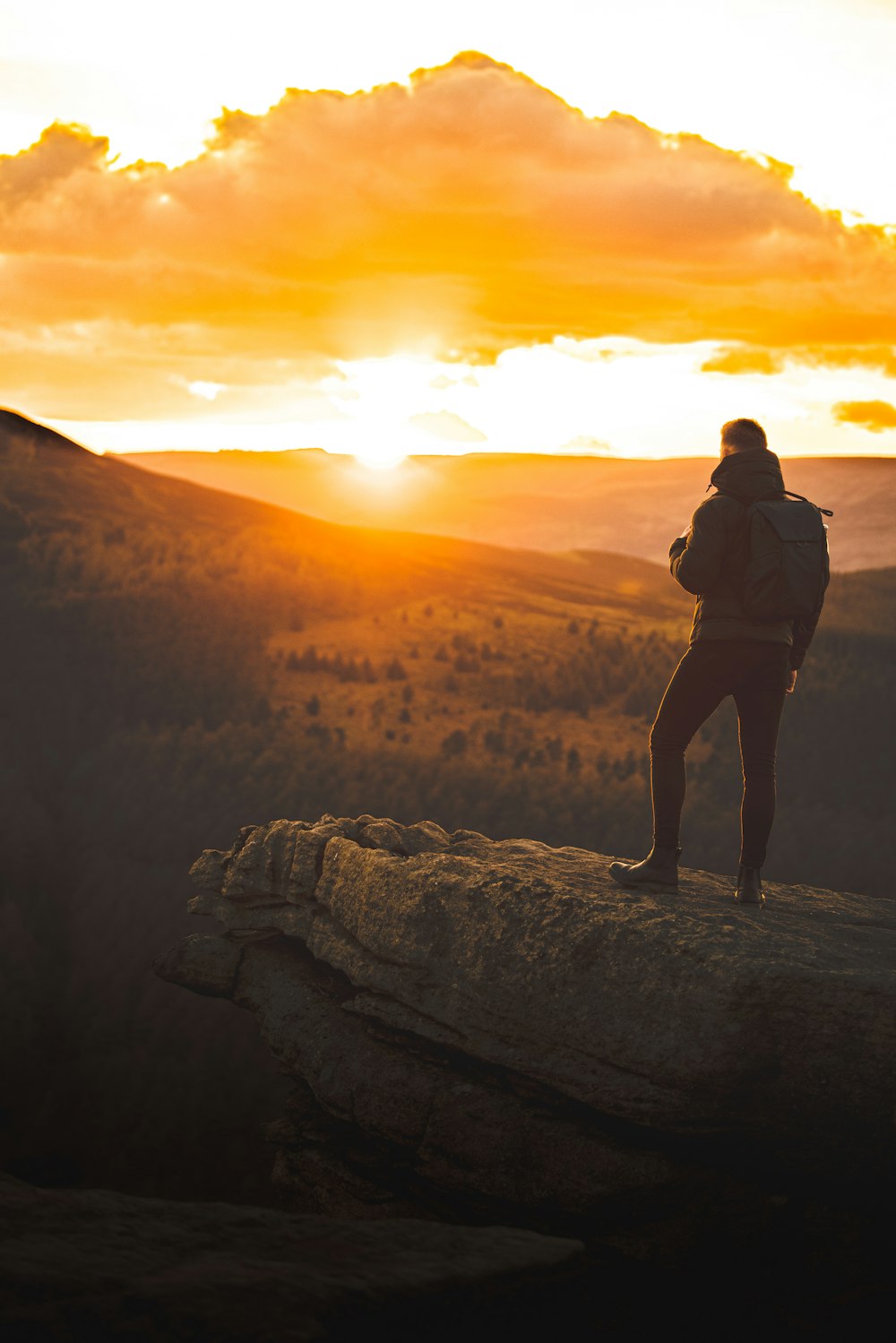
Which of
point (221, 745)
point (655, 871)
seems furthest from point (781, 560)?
point (221, 745)

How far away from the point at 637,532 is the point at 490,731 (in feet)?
286

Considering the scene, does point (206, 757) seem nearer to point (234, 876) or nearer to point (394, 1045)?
point (234, 876)

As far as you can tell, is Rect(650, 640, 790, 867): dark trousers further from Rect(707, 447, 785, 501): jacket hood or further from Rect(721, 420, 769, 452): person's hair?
Rect(721, 420, 769, 452): person's hair

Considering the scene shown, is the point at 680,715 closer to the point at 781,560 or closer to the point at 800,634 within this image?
the point at 800,634

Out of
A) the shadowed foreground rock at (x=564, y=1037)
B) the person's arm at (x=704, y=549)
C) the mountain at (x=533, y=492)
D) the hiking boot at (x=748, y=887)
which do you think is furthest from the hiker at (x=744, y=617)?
the mountain at (x=533, y=492)

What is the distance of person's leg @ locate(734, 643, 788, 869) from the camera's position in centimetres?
712

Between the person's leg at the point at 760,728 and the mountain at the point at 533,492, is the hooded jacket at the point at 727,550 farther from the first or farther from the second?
the mountain at the point at 533,492

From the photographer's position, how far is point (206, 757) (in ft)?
58.1

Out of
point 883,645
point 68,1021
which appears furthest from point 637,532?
point 68,1021

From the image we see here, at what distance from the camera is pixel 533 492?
393ft

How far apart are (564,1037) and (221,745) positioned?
38.3ft

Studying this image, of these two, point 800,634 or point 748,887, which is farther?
point 748,887

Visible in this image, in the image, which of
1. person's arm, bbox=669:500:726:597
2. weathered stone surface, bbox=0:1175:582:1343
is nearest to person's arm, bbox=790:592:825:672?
person's arm, bbox=669:500:726:597

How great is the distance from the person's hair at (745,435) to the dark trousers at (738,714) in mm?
1213
